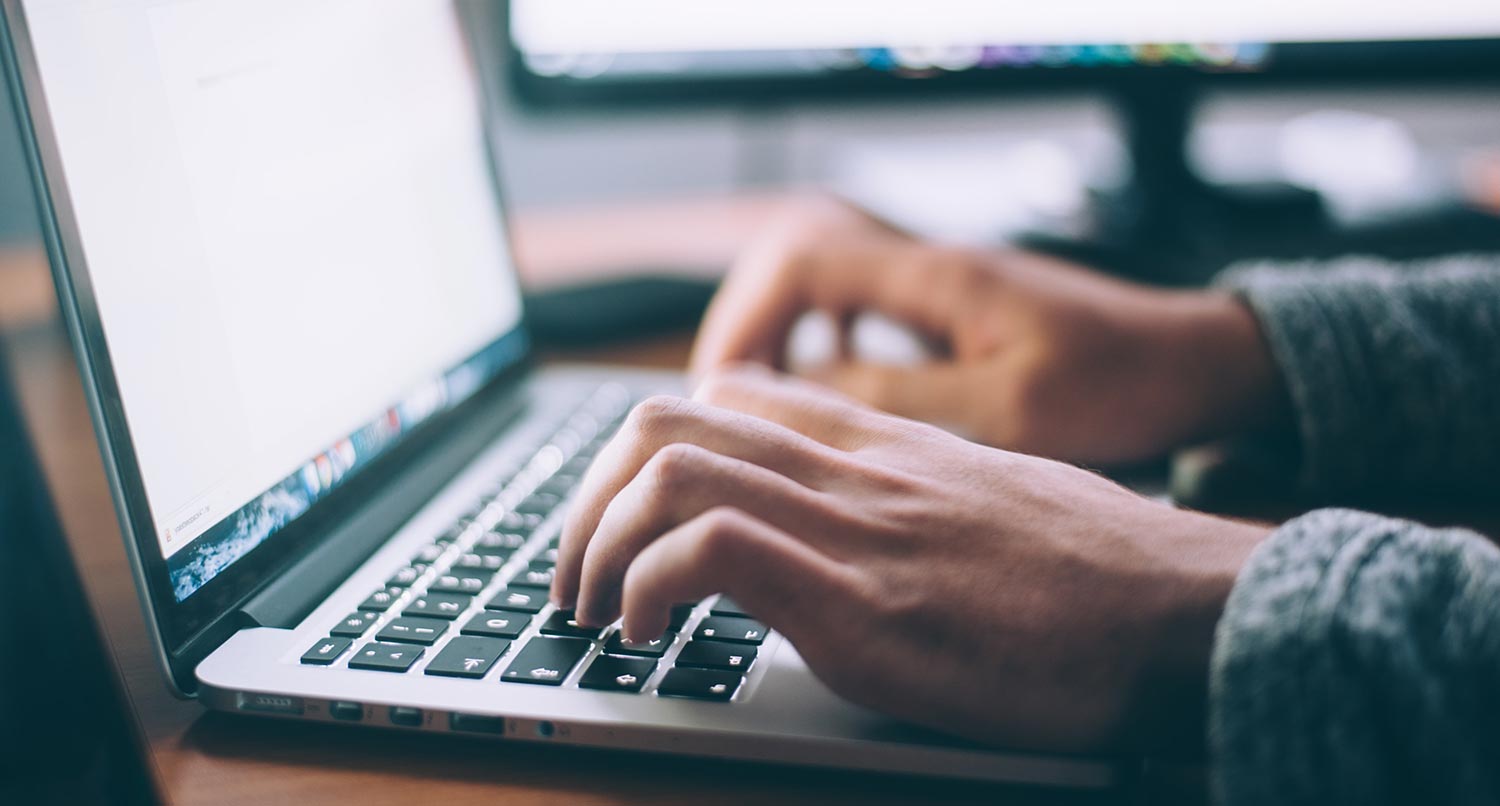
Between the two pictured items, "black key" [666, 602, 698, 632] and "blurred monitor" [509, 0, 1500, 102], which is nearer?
"black key" [666, 602, 698, 632]

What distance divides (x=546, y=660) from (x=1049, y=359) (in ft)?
0.96

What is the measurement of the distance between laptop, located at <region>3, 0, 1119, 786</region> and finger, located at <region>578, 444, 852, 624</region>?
4cm

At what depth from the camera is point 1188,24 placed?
2.42ft

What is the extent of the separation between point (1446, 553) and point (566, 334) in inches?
21.5

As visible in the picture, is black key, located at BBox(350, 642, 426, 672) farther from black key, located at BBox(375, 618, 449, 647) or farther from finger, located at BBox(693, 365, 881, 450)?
finger, located at BBox(693, 365, 881, 450)

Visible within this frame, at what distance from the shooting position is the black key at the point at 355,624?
0.36m

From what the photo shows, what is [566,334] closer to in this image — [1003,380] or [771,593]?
[1003,380]

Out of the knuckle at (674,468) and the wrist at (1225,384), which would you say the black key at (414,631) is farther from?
the wrist at (1225,384)

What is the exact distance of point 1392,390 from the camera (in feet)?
1.64

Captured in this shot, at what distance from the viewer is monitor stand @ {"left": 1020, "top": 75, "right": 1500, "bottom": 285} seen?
74cm

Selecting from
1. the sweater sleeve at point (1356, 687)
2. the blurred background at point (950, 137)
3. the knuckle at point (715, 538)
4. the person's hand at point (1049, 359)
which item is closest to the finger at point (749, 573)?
the knuckle at point (715, 538)

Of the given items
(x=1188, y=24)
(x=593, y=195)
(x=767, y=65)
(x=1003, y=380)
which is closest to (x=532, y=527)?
(x=1003, y=380)

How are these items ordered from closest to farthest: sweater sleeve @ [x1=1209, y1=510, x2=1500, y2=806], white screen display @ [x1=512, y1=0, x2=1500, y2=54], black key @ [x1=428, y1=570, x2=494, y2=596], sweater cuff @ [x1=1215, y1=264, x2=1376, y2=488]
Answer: sweater sleeve @ [x1=1209, y1=510, x2=1500, y2=806] → black key @ [x1=428, y1=570, x2=494, y2=596] → sweater cuff @ [x1=1215, y1=264, x2=1376, y2=488] → white screen display @ [x1=512, y1=0, x2=1500, y2=54]

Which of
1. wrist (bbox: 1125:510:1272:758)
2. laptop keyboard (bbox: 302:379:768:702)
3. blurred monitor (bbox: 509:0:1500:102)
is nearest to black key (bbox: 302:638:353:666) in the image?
laptop keyboard (bbox: 302:379:768:702)
